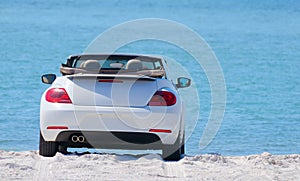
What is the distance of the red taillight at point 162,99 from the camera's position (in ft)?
32.5

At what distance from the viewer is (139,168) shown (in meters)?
9.20

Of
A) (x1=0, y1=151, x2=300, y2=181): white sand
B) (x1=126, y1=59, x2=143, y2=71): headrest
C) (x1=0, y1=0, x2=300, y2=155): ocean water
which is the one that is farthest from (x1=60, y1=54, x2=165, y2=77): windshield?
(x1=0, y1=0, x2=300, y2=155): ocean water

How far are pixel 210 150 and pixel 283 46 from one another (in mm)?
31457

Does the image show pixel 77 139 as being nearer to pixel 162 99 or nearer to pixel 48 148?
pixel 48 148

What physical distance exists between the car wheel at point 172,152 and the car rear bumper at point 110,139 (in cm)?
12

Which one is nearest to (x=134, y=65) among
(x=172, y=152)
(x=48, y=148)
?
(x=172, y=152)

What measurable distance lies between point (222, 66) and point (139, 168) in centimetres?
2658

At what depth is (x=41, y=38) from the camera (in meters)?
48.2

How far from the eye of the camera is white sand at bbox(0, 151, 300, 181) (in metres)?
8.67

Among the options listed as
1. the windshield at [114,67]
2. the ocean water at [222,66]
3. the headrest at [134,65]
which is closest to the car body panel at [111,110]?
the windshield at [114,67]

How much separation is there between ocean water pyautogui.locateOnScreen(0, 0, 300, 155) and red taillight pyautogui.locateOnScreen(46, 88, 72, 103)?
551 cm

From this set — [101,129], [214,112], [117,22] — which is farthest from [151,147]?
[117,22]

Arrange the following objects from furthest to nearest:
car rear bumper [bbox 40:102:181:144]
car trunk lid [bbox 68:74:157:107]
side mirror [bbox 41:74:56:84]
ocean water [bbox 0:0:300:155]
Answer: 1. ocean water [bbox 0:0:300:155]
2. side mirror [bbox 41:74:56:84]
3. car trunk lid [bbox 68:74:157:107]
4. car rear bumper [bbox 40:102:181:144]

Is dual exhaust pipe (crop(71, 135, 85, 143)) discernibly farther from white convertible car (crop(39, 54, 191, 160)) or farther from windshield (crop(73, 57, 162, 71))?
windshield (crop(73, 57, 162, 71))
